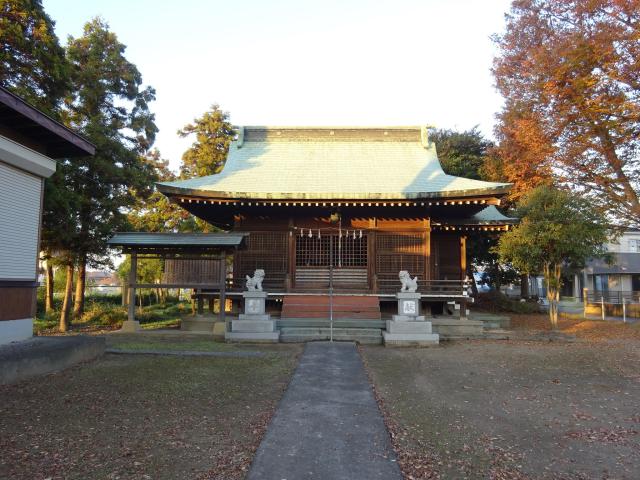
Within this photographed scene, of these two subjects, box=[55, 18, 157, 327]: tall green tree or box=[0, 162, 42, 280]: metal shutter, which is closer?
box=[0, 162, 42, 280]: metal shutter

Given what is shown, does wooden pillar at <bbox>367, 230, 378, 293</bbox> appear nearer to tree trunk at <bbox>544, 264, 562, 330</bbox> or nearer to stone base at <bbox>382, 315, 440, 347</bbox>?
stone base at <bbox>382, 315, 440, 347</bbox>

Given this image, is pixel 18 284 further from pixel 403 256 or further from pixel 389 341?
pixel 403 256

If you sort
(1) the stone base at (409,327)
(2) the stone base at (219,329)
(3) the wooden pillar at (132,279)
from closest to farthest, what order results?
(1) the stone base at (409,327) → (2) the stone base at (219,329) → (3) the wooden pillar at (132,279)

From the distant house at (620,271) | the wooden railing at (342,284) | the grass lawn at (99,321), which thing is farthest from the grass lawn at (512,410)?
the distant house at (620,271)

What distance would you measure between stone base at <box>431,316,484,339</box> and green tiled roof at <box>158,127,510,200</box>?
3939 millimetres

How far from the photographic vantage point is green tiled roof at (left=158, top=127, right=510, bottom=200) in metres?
13.1

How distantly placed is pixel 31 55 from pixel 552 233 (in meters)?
15.6

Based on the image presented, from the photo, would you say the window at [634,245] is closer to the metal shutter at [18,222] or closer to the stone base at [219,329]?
the stone base at [219,329]

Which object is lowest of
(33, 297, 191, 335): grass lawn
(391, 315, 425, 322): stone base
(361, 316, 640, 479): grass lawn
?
(33, 297, 191, 335): grass lawn

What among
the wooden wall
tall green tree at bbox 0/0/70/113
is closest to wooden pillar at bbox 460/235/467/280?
the wooden wall

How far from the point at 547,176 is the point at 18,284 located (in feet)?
58.8

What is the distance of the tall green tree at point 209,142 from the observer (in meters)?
23.7

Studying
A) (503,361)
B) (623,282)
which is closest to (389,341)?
(503,361)

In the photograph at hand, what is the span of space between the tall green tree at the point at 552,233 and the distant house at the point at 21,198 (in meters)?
12.2
